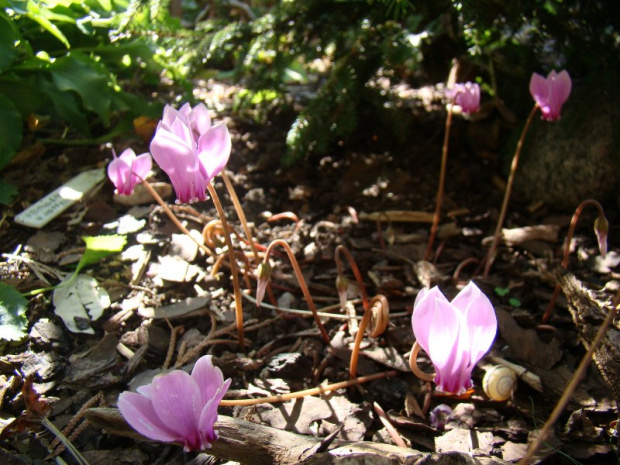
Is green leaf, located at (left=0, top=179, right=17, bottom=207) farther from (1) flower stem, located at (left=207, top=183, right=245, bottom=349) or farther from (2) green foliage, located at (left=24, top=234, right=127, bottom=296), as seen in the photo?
(1) flower stem, located at (left=207, top=183, right=245, bottom=349)

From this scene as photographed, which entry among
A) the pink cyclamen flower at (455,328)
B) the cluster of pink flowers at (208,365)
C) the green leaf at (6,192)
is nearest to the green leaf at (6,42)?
the green leaf at (6,192)

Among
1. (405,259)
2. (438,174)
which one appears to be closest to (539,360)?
(405,259)

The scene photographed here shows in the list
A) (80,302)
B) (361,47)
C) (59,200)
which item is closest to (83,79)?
(59,200)

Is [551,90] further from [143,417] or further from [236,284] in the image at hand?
[143,417]

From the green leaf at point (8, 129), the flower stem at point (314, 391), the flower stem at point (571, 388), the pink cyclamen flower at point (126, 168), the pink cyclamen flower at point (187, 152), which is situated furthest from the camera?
the green leaf at point (8, 129)

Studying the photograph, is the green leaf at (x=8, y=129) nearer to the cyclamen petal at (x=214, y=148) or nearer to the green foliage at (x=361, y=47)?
the green foliage at (x=361, y=47)

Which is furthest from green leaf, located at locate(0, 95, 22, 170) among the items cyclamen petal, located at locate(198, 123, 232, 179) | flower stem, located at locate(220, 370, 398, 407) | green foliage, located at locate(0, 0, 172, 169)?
flower stem, located at locate(220, 370, 398, 407)

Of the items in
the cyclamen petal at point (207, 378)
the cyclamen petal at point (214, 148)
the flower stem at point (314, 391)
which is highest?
the cyclamen petal at point (214, 148)

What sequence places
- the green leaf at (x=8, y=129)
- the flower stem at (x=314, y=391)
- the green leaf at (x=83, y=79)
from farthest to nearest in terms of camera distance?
the green leaf at (x=83, y=79)
the green leaf at (x=8, y=129)
the flower stem at (x=314, y=391)
